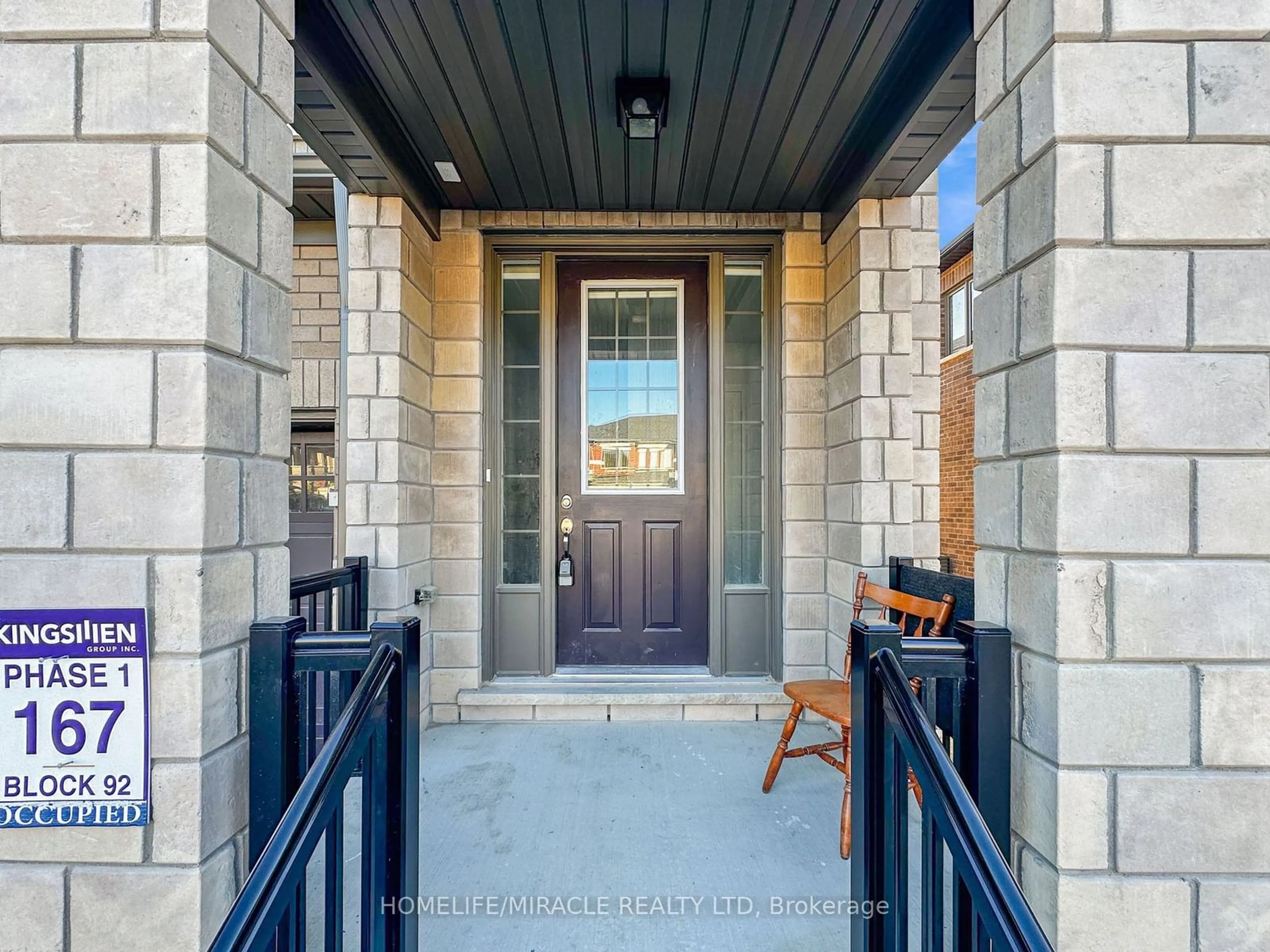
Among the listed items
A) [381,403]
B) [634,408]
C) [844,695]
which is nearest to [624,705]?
[844,695]

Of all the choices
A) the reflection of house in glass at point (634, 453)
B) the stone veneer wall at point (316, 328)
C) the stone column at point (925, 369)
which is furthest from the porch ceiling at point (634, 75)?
the stone veneer wall at point (316, 328)

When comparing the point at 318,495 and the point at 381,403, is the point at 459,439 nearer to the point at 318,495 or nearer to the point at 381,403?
the point at 381,403

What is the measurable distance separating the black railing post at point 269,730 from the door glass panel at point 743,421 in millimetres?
2099

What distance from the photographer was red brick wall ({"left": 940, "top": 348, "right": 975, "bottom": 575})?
6.00 m

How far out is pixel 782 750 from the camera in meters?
2.09

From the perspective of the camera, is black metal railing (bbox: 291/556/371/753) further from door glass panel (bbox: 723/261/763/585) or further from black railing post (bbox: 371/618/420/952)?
door glass panel (bbox: 723/261/763/585)

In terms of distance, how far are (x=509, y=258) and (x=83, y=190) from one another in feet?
6.55

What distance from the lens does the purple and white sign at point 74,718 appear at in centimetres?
102

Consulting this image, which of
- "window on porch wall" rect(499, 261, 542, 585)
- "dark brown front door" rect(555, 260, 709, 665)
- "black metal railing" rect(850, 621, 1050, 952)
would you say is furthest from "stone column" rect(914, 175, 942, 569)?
"window on porch wall" rect(499, 261, 542, 585)

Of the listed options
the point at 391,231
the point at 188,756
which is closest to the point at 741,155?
the point at 391,231

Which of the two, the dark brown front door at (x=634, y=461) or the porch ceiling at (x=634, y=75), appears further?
the dark brown front door at (x=634, y=461)

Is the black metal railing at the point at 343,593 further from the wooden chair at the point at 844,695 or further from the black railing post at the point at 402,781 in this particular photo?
the wooden chair at the point at 844,695

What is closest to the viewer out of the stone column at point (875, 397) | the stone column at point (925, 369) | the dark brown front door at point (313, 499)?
the stone column at point (875, 397)

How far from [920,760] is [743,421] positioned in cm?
215
